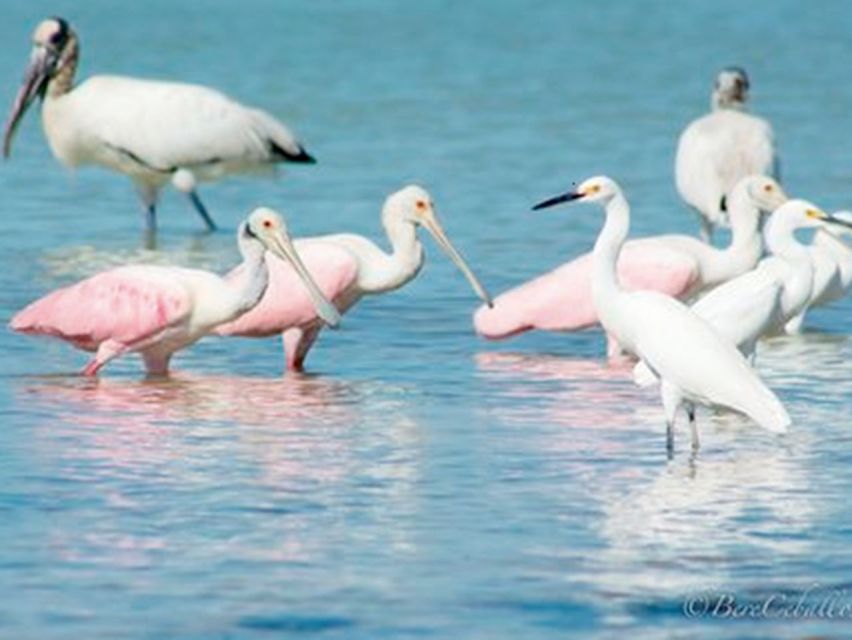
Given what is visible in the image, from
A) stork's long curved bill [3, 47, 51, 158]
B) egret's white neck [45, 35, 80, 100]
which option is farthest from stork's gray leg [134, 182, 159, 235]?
stork's long curved bill [3, 47, 51, 158]

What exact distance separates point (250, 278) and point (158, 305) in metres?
0.38

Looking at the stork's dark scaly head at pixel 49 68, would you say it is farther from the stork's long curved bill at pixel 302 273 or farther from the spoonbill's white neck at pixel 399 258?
the stork's long curved bill at pixel 302 273

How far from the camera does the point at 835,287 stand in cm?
1456

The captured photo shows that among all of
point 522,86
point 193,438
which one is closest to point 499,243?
point 193,438

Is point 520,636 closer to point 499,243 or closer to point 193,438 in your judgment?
point 193,438

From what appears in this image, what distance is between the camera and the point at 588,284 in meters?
14.0

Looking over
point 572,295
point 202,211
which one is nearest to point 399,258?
point 572,295

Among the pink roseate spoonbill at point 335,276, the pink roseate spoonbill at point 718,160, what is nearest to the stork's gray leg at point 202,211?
the pink roseate spoonbill at point 718,160

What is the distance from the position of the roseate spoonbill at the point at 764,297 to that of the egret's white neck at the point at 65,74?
8.14m

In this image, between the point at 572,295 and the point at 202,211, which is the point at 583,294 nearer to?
the point at 572,295

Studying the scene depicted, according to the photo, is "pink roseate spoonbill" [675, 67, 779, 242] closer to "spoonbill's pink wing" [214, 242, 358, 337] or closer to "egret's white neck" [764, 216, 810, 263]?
"egret's white neck" [764, 216, 810, 263]

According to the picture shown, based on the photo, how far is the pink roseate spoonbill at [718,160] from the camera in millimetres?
17938

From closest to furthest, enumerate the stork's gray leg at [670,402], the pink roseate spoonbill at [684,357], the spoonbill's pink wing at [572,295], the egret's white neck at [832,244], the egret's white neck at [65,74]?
1. the pink roseate spoonbill at [684,357]
2. the stork's gray leg at [670,402]
3. the spoonbill's pink wing at [572,295]
4. the egret's white neck at [832,244]
5. the egret's white neck at [65,74]

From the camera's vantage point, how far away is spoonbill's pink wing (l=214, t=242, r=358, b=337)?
1323 centimetres
